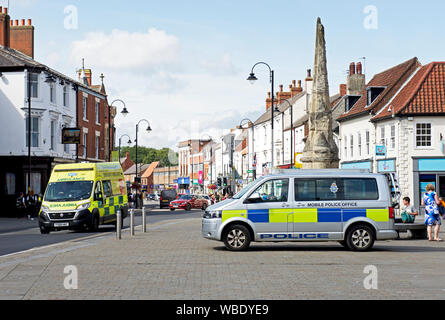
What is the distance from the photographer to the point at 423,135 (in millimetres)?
43469

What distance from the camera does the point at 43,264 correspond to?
1366 cm

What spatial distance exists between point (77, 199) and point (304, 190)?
37.8 feet

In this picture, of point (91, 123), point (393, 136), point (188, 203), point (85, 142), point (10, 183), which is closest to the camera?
point (393, 136)

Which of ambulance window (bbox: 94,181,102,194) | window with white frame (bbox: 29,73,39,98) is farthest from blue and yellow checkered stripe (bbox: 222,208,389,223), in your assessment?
window with white frame (bbox: 29,73,39,98)

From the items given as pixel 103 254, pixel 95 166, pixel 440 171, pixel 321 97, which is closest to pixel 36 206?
pixel 95 166

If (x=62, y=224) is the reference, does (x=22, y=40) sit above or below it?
above

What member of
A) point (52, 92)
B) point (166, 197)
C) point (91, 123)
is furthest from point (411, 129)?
point (166, 197)

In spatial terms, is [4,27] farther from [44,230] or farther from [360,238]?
[360,238]

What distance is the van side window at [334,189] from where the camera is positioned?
16.8m

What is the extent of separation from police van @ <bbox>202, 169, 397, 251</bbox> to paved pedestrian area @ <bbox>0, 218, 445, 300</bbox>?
1.42ft

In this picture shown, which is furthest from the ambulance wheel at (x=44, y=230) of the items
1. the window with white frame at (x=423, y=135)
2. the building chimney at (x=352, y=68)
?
the building chimney at (x=352, y=68)

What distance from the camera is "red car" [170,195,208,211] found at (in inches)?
2494

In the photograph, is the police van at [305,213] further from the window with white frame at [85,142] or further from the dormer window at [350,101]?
the window with white frame at [85,142]

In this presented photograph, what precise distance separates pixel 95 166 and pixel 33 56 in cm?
3270
